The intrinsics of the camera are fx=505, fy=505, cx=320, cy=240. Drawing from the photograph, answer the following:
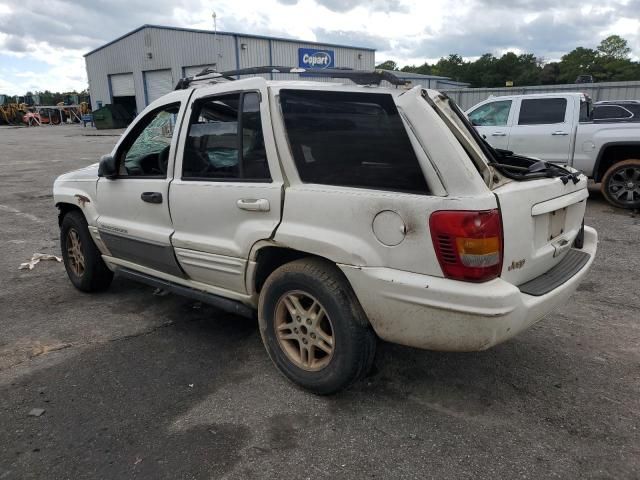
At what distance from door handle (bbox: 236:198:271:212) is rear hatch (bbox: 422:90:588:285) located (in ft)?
3.50

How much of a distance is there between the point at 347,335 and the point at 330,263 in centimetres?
40

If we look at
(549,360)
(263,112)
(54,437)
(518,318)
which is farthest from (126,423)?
(549,360)

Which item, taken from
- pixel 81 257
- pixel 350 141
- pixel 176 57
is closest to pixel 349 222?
pixel 350 141

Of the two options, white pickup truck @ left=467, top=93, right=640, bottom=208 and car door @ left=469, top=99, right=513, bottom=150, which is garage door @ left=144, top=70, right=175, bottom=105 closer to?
car door @ left=469, top=99, right=513, bottom=150

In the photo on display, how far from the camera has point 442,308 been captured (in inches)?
94.8

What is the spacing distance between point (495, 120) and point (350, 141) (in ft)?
24.3

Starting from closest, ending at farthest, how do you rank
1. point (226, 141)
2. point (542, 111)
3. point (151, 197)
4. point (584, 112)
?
point (226, 141) → point (151, 197) → point (584, 112) → point (542, 111)

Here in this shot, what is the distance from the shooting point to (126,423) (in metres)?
2.74

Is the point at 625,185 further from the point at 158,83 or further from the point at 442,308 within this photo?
the point at 158,83

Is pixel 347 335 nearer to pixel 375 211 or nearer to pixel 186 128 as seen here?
pixel 375 211

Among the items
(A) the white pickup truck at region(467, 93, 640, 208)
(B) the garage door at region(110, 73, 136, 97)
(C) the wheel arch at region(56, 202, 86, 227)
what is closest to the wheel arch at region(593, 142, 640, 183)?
(A) the white pickup truck at region(467, 93, 640, 208)

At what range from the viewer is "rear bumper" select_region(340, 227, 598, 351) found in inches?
93.2

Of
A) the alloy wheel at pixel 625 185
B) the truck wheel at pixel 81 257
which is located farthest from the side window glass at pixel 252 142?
the alloy wheel at pixel 625 185

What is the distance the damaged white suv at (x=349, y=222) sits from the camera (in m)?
2.41
